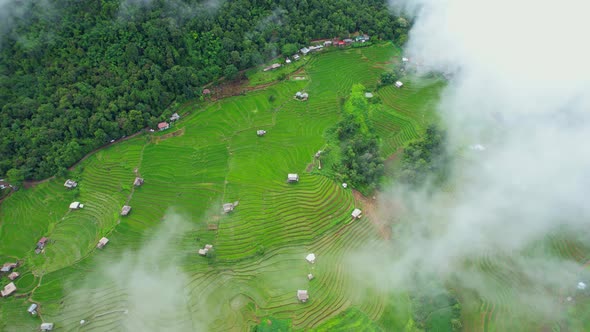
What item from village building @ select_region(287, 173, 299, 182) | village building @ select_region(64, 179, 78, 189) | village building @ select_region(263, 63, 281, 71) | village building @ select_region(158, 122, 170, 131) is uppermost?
village building @ select_region(263, 63, 281, 71)

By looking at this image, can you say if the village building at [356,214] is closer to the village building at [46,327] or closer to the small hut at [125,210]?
the small hut at [125,210]

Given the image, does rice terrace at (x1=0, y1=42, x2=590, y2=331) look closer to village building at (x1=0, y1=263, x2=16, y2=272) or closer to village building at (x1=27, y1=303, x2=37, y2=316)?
village building at (x1=27, y1=303, x2=37, y2=316)


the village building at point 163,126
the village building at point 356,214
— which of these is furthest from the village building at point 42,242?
the village building at point 356,214

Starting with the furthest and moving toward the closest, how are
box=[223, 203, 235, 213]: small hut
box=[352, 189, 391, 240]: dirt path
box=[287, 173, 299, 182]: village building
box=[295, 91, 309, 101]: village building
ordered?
box=[295, 91, 309, 101]: village building < box=[287, 173, 299, 182]: village building < box=[223, 203, 235, 213]: small hut < box=[352, 189, 391, 240]: dirt path

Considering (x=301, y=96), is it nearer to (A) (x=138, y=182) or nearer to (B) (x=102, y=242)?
(A) (x=138, y=182)

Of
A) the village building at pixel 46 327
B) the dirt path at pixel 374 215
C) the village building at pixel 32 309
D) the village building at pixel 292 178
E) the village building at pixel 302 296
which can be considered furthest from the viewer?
the village building at pixel 292 178

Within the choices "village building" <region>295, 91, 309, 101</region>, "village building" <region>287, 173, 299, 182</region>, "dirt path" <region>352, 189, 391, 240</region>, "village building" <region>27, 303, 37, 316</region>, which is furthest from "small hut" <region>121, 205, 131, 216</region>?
"village building" <region>295, 91, 309, 101</region>
